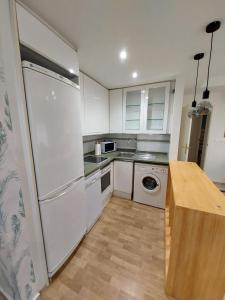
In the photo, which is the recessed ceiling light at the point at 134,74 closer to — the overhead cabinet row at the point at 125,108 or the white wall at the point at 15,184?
the overhead cabinet row at the point at 125,108

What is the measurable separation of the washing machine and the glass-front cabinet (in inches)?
29.5

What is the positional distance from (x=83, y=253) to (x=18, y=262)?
0.79 m

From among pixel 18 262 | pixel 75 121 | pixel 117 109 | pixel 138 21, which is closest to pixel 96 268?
pixel 18 262

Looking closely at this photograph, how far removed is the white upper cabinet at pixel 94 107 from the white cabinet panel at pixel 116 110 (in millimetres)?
100

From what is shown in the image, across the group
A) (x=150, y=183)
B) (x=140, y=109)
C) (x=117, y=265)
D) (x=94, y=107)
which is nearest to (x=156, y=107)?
(x=140, y=109)

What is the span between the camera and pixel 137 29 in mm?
1099

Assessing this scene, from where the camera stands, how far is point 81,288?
1201 millimetres

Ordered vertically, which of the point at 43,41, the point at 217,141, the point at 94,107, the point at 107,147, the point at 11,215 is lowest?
the point at 11,215

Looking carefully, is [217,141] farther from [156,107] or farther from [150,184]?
[150,184]

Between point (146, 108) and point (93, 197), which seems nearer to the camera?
point (93, 197)

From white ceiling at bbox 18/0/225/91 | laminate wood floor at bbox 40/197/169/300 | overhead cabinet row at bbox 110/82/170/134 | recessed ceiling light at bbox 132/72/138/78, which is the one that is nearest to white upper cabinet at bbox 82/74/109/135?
overhead cabinet row at bbox 110/82/170/134

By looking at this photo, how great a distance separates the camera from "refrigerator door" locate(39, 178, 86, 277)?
44.4 inches

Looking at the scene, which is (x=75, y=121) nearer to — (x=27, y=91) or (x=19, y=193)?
(x=27, y=91)

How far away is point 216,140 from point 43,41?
3730mm
